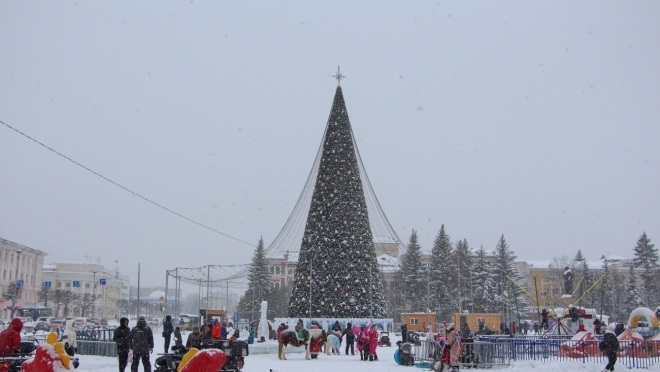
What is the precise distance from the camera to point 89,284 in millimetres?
121812

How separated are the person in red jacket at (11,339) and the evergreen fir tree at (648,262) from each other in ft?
256

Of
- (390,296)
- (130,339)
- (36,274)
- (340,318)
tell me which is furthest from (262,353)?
(36,274)

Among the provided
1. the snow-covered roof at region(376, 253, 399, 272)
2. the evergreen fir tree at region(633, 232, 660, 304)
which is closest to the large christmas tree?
the snow-covered roof at region(376, 253, 399, 272)

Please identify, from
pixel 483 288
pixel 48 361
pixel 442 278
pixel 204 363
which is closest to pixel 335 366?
pixel 48 361

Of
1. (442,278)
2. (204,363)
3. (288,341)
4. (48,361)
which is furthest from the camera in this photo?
(442,278)

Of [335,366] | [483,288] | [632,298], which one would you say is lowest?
[335,366]

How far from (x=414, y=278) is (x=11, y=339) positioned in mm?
65135

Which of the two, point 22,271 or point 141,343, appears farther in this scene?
point 22,271

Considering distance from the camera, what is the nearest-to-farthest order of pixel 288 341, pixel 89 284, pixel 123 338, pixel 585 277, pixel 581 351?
pixel 123 338 < pixel 581 351 < pixel 288 341 < pixel 585 277 < pixel 89 284

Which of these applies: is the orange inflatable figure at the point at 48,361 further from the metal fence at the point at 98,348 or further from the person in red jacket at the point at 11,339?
the metal fence at the point at 98,348

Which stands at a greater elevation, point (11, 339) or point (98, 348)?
point (11, 339)

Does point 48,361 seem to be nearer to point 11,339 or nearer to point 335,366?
point 11,339

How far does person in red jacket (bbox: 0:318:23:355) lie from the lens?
43.4 ft

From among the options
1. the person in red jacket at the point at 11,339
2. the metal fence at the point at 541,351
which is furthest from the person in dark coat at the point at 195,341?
the metal fence at the point at 541,351
